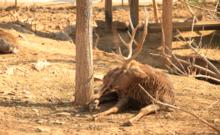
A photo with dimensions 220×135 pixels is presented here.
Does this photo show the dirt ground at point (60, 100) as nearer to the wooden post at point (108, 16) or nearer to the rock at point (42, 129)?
the rock at point (42, 129)

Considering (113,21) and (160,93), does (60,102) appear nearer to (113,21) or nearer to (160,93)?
(160,93)

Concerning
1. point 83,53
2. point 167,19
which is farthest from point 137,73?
point 167,19

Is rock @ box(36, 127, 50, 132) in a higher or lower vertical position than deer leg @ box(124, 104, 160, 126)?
lower

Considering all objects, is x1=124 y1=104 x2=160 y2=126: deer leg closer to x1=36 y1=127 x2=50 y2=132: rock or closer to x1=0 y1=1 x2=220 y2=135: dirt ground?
x1=0 y1=1 x2=220 y2=135: dirt ground

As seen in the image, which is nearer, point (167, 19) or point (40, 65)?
point (40, 65)

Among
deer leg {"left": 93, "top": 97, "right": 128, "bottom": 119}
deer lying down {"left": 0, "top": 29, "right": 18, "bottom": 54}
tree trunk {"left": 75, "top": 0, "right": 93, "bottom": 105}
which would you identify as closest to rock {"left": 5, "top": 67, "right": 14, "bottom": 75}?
deer lying down {"left": 0, "top": 29, "right": 18, "bottom": 54}

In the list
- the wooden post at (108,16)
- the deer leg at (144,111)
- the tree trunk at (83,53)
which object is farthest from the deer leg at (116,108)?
the wooden post at (108,16)

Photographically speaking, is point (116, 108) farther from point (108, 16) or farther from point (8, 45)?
point (108, 16)

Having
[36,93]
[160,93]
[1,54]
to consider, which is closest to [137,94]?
[160,93]

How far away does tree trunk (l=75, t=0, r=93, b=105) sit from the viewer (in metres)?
6.72

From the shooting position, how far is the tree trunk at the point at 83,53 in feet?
22.0

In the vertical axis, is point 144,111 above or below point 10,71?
below

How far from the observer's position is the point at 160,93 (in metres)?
6.77

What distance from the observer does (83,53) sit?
682cm
